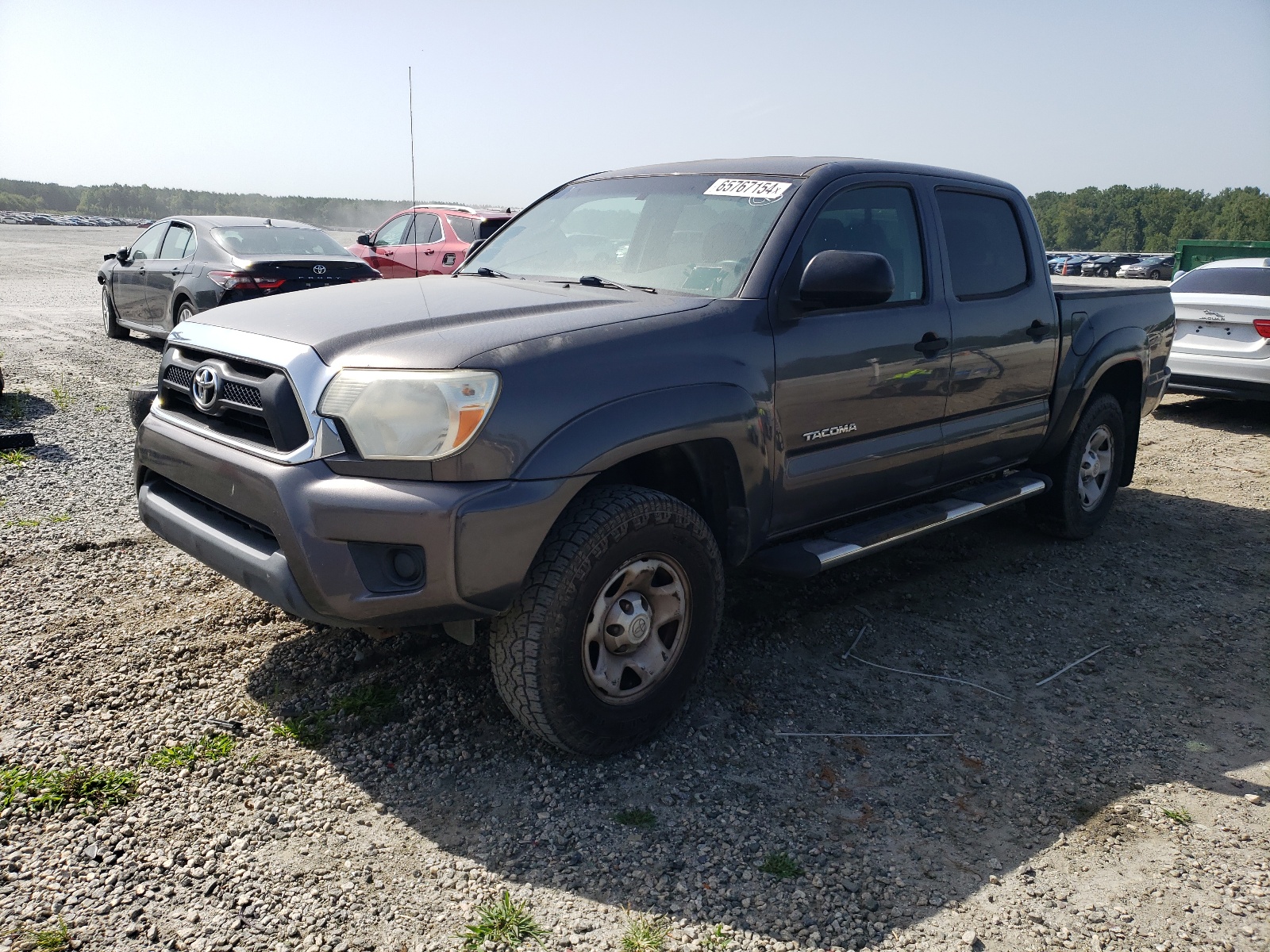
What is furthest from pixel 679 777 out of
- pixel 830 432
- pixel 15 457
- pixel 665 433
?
pixel 15 457

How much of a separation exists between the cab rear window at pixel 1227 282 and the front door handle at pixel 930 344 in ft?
21.2

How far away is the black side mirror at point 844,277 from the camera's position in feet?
11.1

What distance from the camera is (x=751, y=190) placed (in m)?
3.88

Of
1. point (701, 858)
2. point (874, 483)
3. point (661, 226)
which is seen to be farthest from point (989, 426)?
point (701, 858)

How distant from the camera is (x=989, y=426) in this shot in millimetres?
4641

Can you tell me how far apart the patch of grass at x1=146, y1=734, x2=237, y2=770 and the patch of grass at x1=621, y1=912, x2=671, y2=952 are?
4.74ft

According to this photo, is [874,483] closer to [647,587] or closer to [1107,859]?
[647,587]

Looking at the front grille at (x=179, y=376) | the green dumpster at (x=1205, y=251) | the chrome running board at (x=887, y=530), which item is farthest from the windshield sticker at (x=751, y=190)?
the green dumpster at (x=1205, y=251)

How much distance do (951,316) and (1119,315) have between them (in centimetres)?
188

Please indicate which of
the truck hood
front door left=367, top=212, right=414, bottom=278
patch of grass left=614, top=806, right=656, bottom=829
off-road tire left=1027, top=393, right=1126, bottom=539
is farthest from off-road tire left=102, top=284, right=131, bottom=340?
patch of grass left=614, top=806, right=656, bottom=829

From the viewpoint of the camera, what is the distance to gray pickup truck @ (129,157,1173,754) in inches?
108

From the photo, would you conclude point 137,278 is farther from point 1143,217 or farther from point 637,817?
point 1143,217

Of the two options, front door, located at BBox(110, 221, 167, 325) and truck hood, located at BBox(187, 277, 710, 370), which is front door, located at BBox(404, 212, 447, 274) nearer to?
front door, located at BBox(110, 221, 167, 325)

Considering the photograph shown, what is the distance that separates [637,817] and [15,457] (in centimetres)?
519
